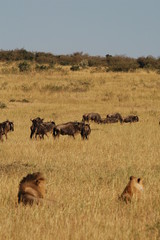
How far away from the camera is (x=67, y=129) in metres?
19.1

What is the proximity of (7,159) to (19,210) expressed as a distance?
6.41m

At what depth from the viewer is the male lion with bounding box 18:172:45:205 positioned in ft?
22.6

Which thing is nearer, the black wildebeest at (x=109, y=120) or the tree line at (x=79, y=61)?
the black wildebeest at (x=109, y=120)

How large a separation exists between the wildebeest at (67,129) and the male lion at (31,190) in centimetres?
1189

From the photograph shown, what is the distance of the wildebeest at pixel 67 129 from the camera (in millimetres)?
19031

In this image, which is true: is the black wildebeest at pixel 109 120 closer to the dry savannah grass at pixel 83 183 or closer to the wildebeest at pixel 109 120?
the wildebeest at pixel 109 120

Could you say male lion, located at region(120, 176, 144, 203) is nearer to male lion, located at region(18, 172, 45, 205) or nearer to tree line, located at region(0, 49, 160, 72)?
male lion, located at region(18, 172, 45, 205)

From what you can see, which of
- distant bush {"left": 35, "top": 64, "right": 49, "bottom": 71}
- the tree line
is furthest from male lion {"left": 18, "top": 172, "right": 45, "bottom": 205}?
distant bush {"left": 35, "top": 64, "right": 49, "bottom": 71}

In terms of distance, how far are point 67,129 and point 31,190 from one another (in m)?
12.2

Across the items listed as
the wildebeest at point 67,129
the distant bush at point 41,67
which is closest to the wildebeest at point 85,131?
the wildebeest at point 67,129

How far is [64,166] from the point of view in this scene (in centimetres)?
1173

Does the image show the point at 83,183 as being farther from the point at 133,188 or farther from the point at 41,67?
the point at 41,67

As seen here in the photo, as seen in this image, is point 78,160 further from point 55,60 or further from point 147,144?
point 55,60

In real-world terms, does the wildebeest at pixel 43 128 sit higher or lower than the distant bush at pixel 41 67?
lower
